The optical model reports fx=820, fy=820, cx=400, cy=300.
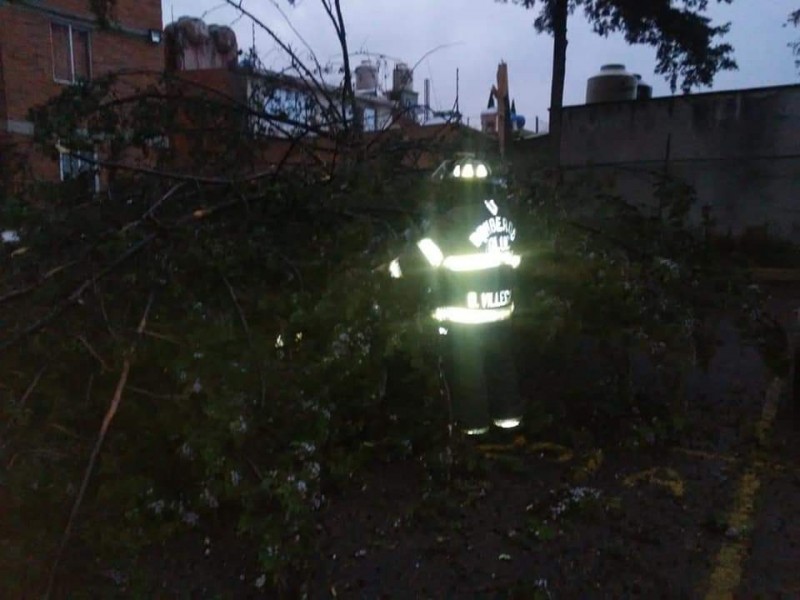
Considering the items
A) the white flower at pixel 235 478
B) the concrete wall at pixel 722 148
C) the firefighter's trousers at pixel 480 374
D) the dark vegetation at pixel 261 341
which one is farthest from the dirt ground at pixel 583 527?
the concrete wall at pixel 722 148

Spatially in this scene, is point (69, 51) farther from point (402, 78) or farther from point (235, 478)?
point (235, 478)

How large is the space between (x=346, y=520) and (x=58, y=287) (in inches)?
69.5

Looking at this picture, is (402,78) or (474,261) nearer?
(474,261)

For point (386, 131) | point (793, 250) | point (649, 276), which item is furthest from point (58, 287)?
point (793, 250)

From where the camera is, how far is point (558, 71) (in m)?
18.7

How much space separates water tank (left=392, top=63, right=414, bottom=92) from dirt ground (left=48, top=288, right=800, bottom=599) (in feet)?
10.6

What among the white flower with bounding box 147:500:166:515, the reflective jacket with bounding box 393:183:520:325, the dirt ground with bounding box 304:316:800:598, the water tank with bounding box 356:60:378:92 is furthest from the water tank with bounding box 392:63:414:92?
the white flower with bounding box 147:500:166:515

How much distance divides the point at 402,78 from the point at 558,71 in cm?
1285

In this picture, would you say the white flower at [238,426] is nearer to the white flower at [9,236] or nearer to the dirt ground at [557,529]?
the dirt ground at [557,529]

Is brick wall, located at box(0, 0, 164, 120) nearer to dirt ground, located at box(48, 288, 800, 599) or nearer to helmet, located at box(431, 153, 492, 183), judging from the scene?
helmet, located at box(431, 153, 492, 183)

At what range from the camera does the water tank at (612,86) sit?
67.2 feet

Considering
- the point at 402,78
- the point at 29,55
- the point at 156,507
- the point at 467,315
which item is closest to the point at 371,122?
the point at 402,78

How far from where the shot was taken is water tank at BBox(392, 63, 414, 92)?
22.1 feet

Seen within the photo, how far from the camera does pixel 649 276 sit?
486 cm
